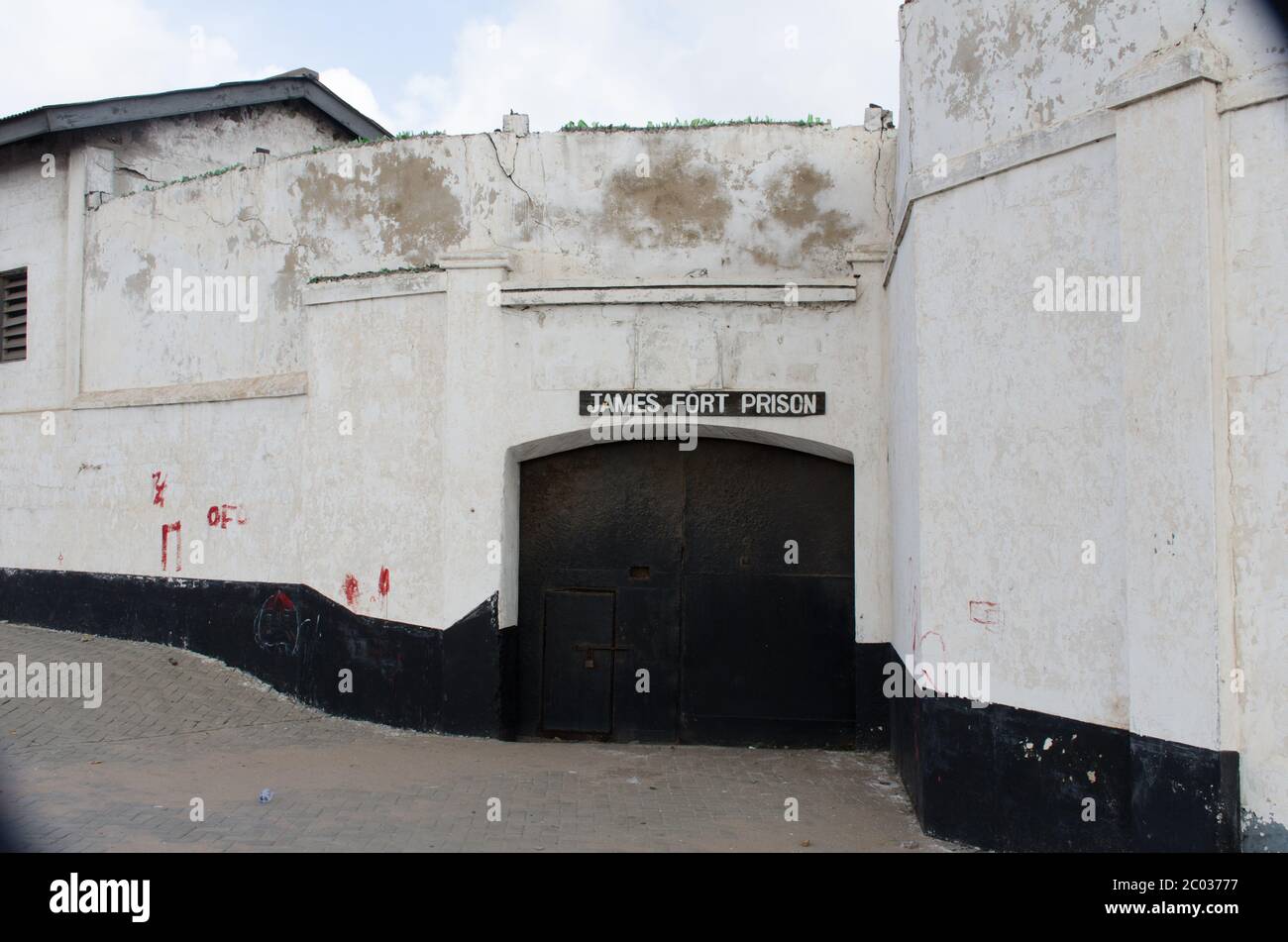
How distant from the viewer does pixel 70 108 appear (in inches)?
474

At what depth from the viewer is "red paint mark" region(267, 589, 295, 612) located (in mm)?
10156

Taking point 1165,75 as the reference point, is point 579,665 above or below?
below

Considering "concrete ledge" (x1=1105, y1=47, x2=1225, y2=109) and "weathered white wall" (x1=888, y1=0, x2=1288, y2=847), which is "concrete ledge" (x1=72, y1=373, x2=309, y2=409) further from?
"concrete ledge" (x1=1105, y1=47, x2=1225, y2=109)

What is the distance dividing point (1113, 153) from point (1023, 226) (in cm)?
66

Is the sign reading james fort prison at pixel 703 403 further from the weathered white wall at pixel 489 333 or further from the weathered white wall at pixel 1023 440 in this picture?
the weathered white wall at pixel 1023 440

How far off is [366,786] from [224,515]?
14.5 feet

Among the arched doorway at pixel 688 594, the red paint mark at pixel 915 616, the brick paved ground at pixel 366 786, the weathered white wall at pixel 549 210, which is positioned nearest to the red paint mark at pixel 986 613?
the red paint mark at pixel 915 616

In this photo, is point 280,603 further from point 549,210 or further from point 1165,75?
point 1165,75

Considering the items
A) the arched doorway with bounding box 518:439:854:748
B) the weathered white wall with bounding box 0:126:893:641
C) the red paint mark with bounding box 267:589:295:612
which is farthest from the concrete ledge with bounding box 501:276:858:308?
the red paint mark with bounding box 267:589:295:612

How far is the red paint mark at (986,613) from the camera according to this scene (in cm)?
611

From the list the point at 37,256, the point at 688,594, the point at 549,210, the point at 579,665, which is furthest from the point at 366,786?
the point at 37,256

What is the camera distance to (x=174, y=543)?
1119cm

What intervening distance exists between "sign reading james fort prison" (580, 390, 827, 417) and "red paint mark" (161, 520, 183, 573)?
16.4 ft

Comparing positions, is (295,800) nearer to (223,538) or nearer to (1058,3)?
(223,538)
